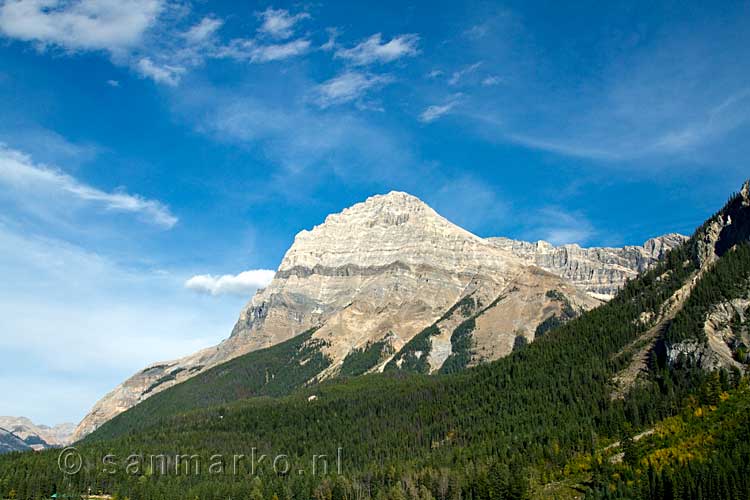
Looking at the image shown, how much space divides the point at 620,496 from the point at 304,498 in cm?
7709

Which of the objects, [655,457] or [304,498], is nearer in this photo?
[655,457]

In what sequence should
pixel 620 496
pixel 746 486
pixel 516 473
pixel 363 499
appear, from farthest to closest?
pixel 363 499 < pixel 516 473 < pixel 620 496 < pixel 746 486

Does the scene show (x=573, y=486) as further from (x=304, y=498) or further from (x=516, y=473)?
(x=304, y=498)

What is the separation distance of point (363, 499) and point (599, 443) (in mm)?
56271

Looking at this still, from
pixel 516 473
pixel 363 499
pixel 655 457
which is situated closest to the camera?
pixel 655 457

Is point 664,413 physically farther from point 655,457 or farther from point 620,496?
point 620,496

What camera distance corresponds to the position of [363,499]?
18850 cm

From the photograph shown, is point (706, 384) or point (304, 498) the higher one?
point (706, 384)

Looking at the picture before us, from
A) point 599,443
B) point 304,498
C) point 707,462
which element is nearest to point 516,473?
point 599,443

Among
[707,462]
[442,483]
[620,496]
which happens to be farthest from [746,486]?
[442,483]

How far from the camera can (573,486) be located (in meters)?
167

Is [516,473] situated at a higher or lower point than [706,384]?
lower

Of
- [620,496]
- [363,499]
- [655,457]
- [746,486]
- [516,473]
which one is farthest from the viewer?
[363,499]

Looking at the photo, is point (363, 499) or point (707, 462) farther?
point (363, 499)
